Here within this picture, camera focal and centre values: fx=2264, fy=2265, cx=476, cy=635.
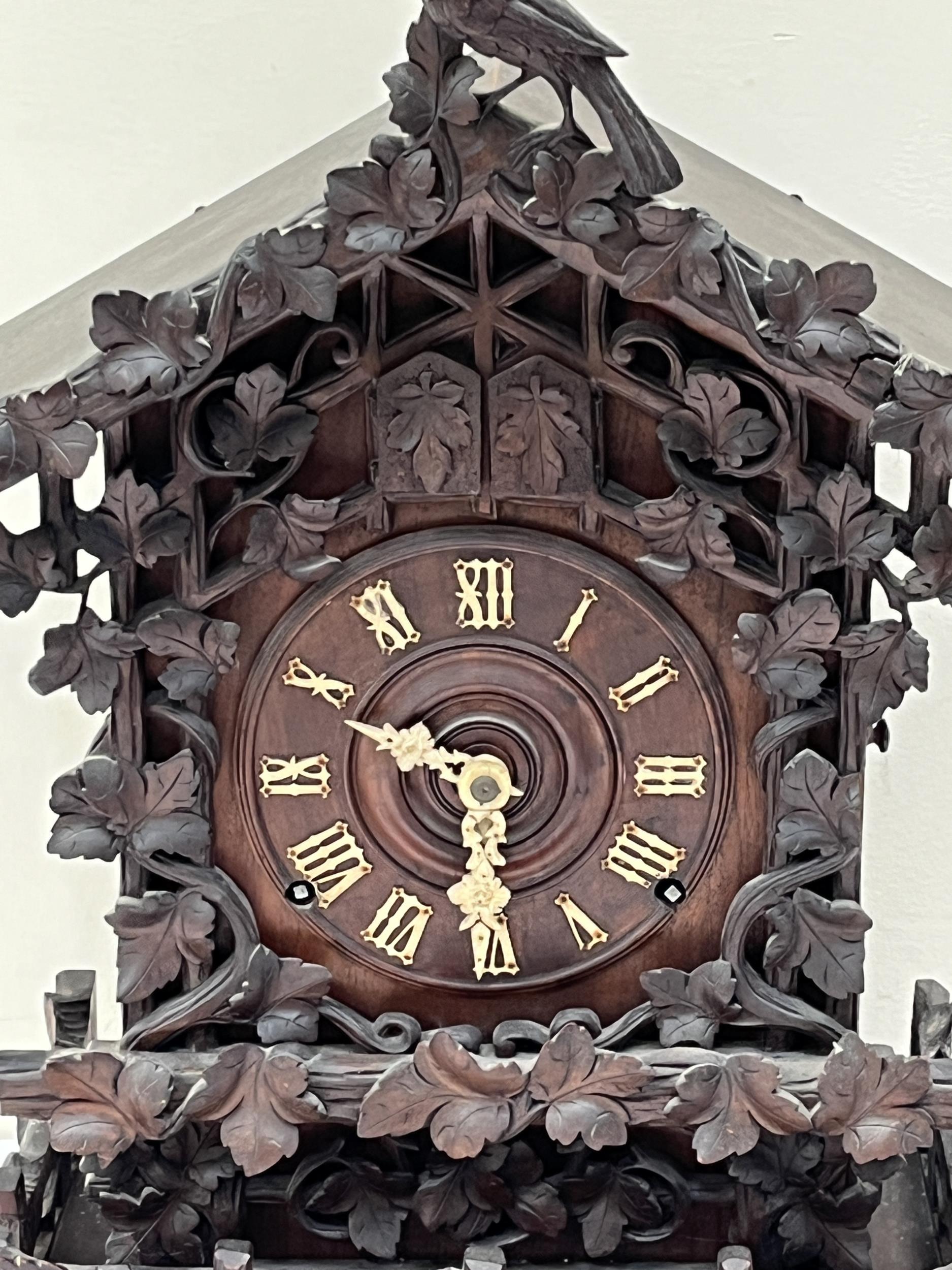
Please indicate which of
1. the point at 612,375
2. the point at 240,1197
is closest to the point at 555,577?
the point at 612,375

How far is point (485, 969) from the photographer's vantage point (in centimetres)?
221

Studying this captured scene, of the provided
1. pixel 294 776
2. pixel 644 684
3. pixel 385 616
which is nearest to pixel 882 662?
pixel 644 684

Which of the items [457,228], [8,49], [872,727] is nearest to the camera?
[457,228]

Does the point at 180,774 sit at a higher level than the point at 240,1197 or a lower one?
higher

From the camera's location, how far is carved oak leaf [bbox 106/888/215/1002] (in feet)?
7.11

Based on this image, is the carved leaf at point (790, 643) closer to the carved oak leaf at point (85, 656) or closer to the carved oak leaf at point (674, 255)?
the carved oak leaf at point (674, 255)

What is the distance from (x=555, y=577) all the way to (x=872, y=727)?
1.10ft

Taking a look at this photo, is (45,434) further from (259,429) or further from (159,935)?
(159,935)

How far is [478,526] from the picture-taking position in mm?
2115

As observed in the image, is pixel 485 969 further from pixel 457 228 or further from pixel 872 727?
pixel 457 228

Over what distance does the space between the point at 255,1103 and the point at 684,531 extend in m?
0.67

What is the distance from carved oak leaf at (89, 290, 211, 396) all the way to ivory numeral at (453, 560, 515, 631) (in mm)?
339

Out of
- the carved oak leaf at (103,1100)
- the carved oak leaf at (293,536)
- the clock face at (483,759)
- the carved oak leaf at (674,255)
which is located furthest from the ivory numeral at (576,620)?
the carved oak leaf at (103,1100)

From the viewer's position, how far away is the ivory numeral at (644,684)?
2.14 metres
